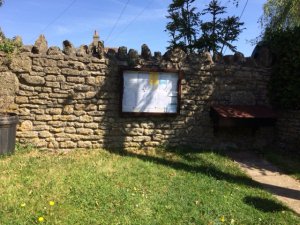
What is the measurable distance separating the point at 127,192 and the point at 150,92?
124 inches

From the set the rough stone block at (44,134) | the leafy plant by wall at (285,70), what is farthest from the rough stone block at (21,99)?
the leafy plant by wall at (285,70)

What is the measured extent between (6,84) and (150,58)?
304 centimetres

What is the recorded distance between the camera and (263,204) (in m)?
5.20

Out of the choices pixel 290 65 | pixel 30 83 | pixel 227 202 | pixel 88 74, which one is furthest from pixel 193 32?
pixel 227 202

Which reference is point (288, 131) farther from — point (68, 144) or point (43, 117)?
point (43, 117)

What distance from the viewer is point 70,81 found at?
7.39 m

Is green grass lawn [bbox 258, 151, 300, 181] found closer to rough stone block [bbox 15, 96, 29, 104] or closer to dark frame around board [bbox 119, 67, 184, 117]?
dark frame around board [bbox 119, 67, 184, 117]

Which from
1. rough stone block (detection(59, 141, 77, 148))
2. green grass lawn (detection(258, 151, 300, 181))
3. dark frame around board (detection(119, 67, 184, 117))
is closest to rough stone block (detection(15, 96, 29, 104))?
rough stone block (detection(59, 141, 77, 148))

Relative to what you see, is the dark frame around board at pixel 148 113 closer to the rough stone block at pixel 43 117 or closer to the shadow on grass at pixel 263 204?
the rough stone block at pixel 43 117

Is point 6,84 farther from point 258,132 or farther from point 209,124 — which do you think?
point 258,132

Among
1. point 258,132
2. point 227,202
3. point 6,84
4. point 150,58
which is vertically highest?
point 150,58

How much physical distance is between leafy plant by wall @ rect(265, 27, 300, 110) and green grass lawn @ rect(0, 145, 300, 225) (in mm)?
2511

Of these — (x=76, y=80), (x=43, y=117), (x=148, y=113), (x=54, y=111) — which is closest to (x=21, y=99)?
(x=43, y=117)

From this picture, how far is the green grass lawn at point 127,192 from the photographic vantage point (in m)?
4.45
